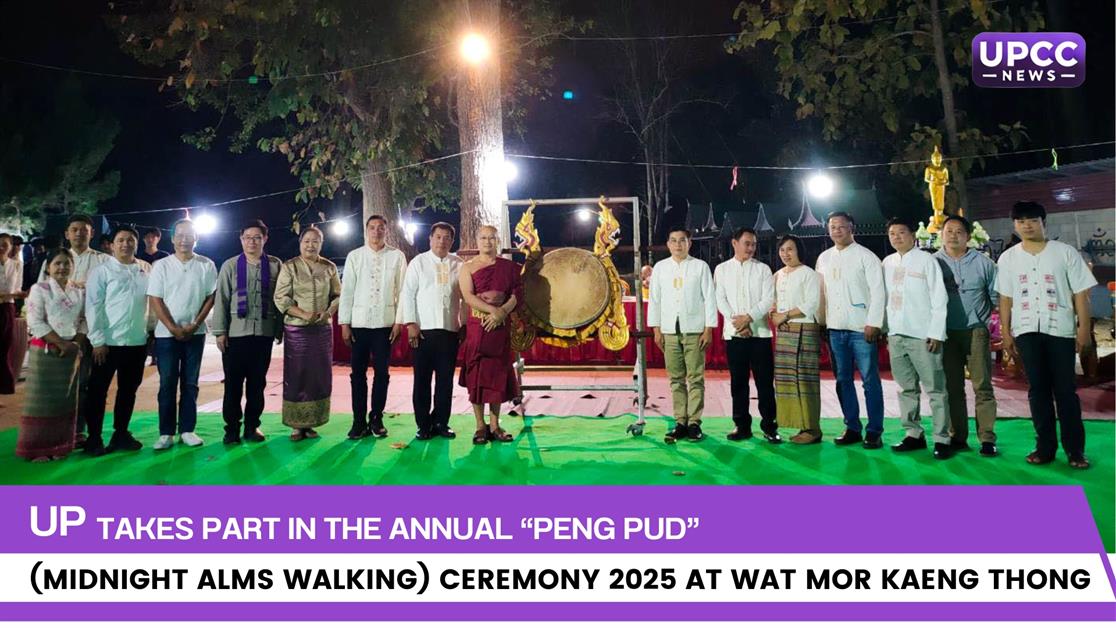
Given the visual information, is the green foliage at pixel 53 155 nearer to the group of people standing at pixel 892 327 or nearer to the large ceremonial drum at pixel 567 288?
the large ceremonial drum at pixel 567 288

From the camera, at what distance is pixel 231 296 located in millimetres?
4652

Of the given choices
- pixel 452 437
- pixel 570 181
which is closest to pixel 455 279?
pixel 452 437

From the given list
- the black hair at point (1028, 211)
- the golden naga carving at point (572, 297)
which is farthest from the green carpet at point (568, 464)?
the black hair at point (1028, 211)

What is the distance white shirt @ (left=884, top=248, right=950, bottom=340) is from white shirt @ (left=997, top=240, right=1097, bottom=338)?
37 cm

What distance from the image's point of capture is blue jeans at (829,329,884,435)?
4.35m

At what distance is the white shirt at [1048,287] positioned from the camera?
3.80 meters

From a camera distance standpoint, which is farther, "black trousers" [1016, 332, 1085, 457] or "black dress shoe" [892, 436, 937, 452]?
"black dress shoe" [892, 436, 937, 452]

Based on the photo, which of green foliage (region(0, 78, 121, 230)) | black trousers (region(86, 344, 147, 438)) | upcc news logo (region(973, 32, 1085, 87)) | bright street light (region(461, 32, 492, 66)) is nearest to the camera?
black trousers (region(86, 344, 147, 438))

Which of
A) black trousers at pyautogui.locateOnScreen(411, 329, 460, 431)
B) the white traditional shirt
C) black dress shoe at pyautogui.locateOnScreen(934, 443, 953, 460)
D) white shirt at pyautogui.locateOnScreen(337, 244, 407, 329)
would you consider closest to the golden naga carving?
black trousers at pyautogui.locateOnScreen(411, 329, 460, 431)

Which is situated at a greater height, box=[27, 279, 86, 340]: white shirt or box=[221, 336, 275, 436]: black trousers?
box=[27, 279, 86, 340]: white shirt

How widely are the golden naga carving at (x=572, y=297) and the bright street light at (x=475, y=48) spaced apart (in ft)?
15.4

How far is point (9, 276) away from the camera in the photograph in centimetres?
676

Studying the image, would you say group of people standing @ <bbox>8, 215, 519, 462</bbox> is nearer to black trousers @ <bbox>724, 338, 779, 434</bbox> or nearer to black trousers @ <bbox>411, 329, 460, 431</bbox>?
black trousers @ <bbox>411, 329, 460, 431</bbox>

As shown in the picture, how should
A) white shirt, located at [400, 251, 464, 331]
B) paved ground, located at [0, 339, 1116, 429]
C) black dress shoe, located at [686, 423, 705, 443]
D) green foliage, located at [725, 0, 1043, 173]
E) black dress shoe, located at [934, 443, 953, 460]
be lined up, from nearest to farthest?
black dress shoe, located at [934, 443, 953, 460], black dress shoe, located at [686, 423, 705, 443], white shirt, located at [400, 251, 464, 331], paved ground, located at [0, 339, 1116, 429], green foliage, located at [725, 0, 1043, 173]
